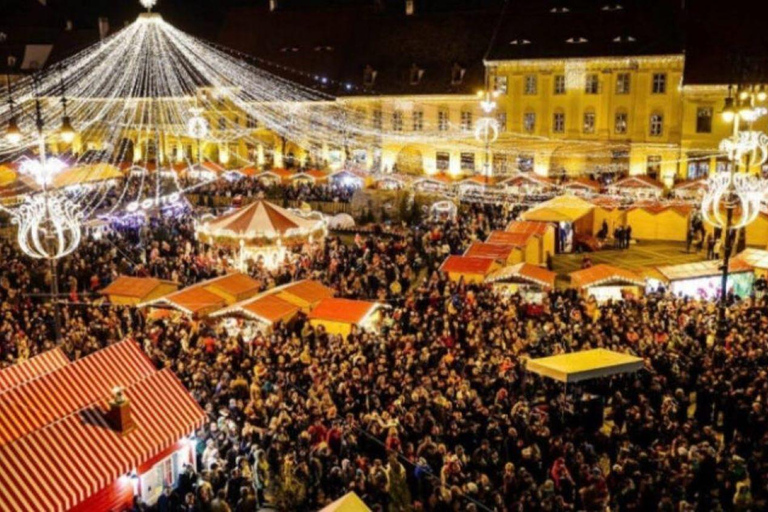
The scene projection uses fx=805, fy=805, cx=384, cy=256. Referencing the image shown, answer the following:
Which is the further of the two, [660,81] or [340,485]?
[660,81]

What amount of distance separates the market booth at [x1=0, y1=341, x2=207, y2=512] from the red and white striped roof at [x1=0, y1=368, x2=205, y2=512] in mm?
12

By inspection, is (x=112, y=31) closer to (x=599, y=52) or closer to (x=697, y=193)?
(x=599, y=52)

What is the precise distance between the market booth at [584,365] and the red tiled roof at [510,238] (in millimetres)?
9750

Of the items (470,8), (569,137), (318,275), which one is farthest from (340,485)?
(470,8)

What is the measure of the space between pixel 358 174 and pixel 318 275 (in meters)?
15.9

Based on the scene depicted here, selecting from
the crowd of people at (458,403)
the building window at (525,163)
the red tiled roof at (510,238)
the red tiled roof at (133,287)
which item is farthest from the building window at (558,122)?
the red tiled roof at (133,287)

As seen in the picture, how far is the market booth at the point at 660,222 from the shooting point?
2922 centimetres

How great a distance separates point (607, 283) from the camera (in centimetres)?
2034

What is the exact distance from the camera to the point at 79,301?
2184cm

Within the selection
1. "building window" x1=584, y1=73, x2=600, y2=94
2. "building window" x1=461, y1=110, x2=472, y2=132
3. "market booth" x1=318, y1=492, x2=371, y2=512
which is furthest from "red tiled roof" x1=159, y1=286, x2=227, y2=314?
"building window" x1=584, y1=73, x2=600, y2=94

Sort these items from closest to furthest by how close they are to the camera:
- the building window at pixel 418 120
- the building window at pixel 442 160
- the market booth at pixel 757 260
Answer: the market booth at pixel 757 260 < the building window at pixel 442 160 < the building window at pixel 418 120

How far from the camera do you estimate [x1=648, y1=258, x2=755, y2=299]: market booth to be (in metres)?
20.6

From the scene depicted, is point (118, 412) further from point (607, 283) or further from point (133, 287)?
point (607, 283)

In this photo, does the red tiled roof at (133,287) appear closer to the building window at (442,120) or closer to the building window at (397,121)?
the building window at (442,120)
